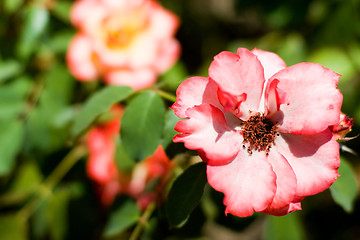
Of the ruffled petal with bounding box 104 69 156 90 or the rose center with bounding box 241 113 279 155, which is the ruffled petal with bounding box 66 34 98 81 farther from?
the rose center with bounding box 241 113 279 155

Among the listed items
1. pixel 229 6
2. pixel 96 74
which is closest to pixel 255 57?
pixel 96 74

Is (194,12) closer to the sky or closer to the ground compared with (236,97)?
closer to the ground

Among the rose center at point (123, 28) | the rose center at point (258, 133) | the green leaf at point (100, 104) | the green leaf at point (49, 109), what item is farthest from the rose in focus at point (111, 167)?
the rose center at point (258, 133)

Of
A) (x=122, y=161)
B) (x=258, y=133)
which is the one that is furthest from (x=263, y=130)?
(x=122, y=161)

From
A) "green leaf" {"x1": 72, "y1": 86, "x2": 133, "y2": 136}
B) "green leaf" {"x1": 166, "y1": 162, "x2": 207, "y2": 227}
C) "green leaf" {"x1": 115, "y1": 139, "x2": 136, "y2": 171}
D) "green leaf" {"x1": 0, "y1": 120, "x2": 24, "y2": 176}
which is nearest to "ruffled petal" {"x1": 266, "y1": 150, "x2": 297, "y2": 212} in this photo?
"green leaf" {"x1": 166, "y1": 162, "x2": 207, "y2": 227}

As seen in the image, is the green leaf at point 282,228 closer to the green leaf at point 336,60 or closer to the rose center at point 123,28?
the green leaf at point 336,60

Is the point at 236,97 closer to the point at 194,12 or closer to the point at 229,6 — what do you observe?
the point at 194,12
